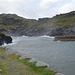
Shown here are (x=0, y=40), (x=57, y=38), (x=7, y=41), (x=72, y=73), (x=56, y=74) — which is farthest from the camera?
(x=57, y=38)

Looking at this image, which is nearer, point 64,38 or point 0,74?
point 0,74

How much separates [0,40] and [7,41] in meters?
10.0

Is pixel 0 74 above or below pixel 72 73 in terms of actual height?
above

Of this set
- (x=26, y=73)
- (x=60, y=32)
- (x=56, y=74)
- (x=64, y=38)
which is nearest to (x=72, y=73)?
(x=56, y=74)

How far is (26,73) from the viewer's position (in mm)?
18812

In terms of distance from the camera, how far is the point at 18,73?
18.9 metres

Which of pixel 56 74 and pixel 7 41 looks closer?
pixel 56 74

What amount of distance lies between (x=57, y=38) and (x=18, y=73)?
76.7 meters

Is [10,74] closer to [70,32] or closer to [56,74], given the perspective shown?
[56,74]

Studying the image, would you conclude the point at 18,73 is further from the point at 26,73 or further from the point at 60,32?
the point at 60,32

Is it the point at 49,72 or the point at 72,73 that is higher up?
the point at 49,72

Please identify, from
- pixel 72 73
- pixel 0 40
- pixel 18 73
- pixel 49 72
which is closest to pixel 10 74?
pixel 18 73

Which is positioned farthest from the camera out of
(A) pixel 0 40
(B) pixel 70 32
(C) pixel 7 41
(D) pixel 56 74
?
(B) pixel 70 32

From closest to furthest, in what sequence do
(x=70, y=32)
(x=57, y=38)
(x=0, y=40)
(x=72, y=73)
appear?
(x=72, y=73) < (x=0, y=40) < (x=57, y=38) < (x=70, y=32)
